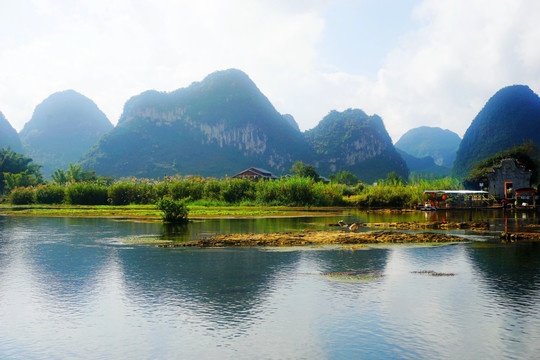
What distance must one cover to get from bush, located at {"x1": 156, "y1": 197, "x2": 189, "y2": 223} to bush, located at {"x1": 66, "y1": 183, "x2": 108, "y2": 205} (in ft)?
91.0

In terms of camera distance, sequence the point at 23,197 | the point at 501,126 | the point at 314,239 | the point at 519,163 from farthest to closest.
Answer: the point at 501,126, the point at 519,163, the point at 23,197, the point at 314,239

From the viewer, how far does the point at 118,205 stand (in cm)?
5375

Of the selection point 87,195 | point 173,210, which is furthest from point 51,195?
point 173,210

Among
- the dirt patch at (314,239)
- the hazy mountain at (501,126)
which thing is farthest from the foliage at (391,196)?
the hazy mountain at (501,126)

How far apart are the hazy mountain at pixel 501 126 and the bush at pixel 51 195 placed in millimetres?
137714

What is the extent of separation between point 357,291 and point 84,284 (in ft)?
Answer: 23.9

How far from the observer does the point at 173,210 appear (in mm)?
31141

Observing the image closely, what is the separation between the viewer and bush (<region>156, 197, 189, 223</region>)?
102ft

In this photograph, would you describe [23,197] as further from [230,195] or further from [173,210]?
[173,210]

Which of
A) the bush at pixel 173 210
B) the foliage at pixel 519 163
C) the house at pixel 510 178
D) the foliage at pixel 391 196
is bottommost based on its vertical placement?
the bush at pixel 173 210

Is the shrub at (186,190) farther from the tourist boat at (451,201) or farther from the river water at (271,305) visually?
the river water at (271,305)

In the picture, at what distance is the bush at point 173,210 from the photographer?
31.1m

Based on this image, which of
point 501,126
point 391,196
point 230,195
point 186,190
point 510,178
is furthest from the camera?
point 501,126

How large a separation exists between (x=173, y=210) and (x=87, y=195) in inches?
1173
